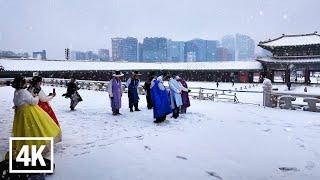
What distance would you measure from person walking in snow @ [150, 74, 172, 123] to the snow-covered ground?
11.3 inches

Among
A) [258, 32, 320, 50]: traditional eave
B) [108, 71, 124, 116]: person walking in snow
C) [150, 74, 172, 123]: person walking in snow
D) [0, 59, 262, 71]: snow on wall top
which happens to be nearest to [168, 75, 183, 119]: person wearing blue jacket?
[150, 74, 172, 123]: person walking in snow

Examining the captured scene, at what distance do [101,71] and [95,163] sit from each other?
35.4 m

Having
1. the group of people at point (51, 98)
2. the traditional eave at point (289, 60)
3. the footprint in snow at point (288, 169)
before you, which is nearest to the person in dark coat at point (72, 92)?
the group of people at point (51, 98)

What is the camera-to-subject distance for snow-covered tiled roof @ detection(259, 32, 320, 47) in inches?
1570

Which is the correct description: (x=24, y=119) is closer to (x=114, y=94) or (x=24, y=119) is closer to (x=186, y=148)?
(x=186, y=148)

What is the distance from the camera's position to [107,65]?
42.6 meters

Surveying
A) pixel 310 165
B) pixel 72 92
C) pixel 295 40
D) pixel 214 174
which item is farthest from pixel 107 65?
pixel 214 174

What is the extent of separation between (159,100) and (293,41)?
37.5m

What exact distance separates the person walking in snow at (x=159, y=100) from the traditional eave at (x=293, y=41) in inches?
1390

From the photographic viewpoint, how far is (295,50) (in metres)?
41.1

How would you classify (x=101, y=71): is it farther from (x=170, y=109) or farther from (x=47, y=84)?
(x=170, y=109)

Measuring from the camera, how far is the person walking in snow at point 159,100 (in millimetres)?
9133

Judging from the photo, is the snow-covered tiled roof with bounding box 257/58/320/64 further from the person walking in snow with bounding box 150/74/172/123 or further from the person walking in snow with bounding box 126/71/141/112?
the person walking in snow with bounding box 150/74/172/123

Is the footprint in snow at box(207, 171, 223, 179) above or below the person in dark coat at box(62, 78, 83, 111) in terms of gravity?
below
